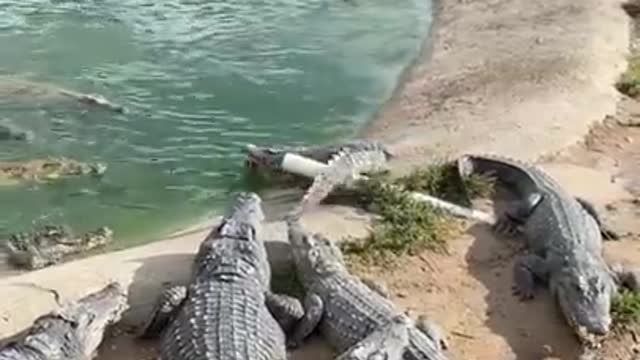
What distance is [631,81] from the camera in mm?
11273

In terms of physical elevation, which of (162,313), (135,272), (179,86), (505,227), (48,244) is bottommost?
(179,86)

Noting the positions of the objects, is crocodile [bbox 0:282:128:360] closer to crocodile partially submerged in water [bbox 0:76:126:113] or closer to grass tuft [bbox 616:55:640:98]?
crocodile partially submerged in water [bbox 0:76:126:113]

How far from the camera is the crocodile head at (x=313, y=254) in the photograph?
22.4 feet

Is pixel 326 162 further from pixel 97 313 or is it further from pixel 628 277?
pixel 97 313

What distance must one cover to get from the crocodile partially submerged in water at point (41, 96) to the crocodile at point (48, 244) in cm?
247

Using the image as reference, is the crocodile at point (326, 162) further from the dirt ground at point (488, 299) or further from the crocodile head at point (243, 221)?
the dirt ground at point (488, 299)

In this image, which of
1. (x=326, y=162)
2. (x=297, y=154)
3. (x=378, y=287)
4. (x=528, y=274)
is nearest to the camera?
(x=378, y=287)

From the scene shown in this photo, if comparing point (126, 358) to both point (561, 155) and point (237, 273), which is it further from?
point (561, 155)

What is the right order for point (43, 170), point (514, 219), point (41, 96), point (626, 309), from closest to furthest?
point (626, 309) < point (514, 219) < point (43, 170) < point (41, 96)

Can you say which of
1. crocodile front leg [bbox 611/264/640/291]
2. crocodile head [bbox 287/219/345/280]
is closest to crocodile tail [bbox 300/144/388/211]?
crocodile head [bbox 287/219/345/280]

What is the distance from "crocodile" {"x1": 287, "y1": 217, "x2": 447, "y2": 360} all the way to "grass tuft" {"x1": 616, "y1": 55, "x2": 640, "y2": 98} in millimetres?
5089

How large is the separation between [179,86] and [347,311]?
5.70m

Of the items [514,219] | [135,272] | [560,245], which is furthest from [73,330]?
[514,219]

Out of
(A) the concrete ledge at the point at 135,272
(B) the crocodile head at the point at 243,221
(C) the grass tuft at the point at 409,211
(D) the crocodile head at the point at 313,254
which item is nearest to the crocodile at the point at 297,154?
(C) the grass tuft at the point at 409,211
